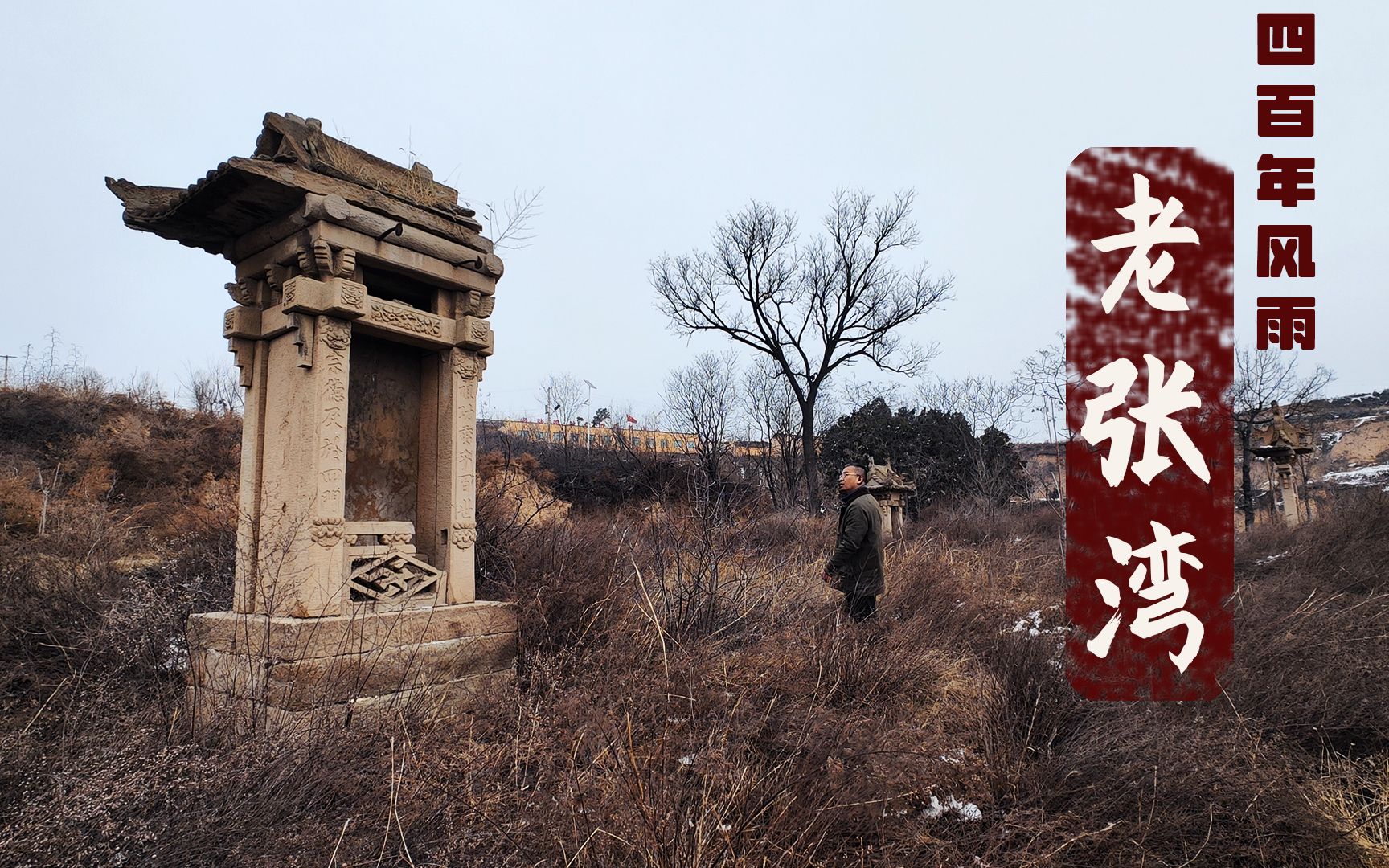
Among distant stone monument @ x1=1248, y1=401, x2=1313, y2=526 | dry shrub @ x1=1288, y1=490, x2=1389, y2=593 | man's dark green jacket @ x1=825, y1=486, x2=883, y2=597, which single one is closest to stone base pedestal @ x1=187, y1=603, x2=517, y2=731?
man's dark green jacket @ x1=825, y1=486, x2=883, y2=597

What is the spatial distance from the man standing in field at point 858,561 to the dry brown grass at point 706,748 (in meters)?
0.25

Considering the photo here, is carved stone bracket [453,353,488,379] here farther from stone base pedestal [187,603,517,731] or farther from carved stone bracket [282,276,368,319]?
stone base pedestal [187,603,517,731]

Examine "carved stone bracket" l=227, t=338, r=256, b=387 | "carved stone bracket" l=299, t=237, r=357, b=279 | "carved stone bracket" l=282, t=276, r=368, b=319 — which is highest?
"carved stone bracket" l=299, t=237, r=357, b=279

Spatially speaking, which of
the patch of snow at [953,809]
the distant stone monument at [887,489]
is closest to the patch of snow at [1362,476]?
the distant stone monument at [887,489]

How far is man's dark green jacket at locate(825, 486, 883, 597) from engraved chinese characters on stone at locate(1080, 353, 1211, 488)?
174 centimetres

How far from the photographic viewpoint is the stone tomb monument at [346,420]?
4820 millimetres

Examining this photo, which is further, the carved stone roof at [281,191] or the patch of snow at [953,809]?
the carved stone roof at [281,191]

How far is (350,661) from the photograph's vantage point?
457 cm

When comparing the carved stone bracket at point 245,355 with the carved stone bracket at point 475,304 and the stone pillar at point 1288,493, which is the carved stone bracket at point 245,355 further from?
the stone pillar at point 1288,493

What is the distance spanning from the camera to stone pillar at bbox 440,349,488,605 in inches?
223

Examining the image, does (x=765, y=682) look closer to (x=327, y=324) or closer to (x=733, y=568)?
(x=733, y=568)

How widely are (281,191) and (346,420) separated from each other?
1.47 m

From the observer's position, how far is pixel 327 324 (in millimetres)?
5141

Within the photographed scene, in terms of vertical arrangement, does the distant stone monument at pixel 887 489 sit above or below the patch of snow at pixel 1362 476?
below
